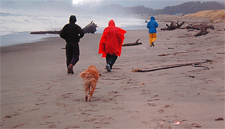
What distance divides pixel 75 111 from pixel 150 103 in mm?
1256

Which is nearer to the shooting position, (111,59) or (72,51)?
(72,51)

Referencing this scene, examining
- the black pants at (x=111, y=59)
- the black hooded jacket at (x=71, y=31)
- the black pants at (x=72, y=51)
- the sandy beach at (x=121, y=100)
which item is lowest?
the sandy beach at (x=121, y=100)

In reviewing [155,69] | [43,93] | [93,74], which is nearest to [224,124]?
[93,74]

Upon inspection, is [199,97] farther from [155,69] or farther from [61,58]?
[61,58]

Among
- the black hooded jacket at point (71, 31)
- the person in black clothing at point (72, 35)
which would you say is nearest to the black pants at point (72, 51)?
the person in black clothing at point (72, 35)

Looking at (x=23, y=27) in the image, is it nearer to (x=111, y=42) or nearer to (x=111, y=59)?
(x=111, y=42)

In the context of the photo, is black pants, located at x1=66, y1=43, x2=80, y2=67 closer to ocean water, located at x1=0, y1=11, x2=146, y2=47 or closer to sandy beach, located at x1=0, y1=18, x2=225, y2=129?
sandy beach, located at x1=0, y1=18, x2=225, y2=129

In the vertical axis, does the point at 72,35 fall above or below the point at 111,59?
above

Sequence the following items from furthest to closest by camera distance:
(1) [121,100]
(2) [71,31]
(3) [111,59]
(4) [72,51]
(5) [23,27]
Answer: (5) [23,27] → (3) [111,59] → (4) [72,51] → (2) [71,31] → (1) [121,100]

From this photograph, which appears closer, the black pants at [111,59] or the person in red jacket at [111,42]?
the black pants at [111,59]

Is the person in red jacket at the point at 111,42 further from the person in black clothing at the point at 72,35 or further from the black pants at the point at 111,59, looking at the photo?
the person in black clothing at the point at 72,35

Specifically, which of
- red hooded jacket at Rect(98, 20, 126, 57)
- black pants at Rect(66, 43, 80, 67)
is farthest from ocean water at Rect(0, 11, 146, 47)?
red hooded jacket at Rect(98, 20, 126, 57)

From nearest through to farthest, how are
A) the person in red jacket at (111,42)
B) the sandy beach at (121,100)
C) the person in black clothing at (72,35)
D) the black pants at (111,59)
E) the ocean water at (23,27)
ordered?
the sandy beach at (121,100) < the person in black clothing at (72,35) < the black pants at (111,59) < the person in red jacket at (111,42) < the ocean water at (23,27)

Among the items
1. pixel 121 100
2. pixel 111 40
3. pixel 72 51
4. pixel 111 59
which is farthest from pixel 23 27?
pixel 121 100
